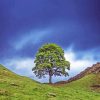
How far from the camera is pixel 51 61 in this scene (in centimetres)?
11144

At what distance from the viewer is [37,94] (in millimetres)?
54906

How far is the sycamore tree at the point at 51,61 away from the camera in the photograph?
110500 millimetres

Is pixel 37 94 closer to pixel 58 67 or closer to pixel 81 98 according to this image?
pixel 81 98

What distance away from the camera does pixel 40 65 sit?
11075cm

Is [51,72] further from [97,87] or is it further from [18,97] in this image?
[18,97]

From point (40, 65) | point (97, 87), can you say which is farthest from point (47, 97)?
point (40, 65)

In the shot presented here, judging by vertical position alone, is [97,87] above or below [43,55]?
below

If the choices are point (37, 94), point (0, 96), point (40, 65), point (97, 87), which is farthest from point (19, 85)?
point (40, 65)

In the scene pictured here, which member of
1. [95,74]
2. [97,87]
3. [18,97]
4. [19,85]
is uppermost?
[95,74]

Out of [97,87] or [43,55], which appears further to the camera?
[43,55]

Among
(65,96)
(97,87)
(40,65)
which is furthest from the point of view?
(40,65)

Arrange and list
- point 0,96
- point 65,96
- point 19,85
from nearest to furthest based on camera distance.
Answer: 1. point 0,96
2. point 65,96
3. point 19,85

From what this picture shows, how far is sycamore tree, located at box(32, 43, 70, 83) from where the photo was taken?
110500 millimetres

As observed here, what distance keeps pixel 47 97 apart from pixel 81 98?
26.6 feet
